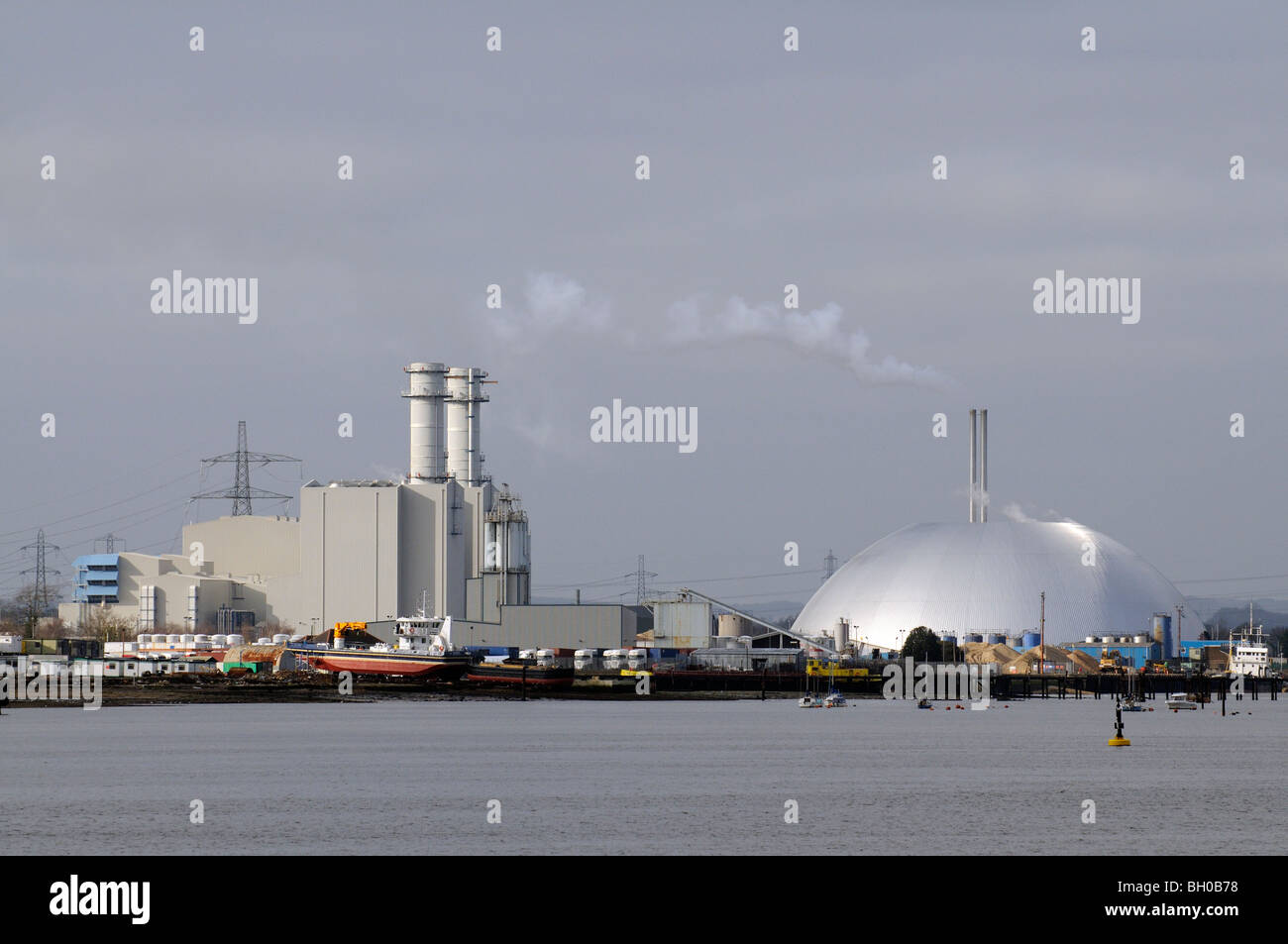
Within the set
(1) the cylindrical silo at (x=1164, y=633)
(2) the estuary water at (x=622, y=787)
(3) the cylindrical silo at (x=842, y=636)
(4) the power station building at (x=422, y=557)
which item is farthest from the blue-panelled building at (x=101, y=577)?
(1) the cylindrical silo at (x=1164, y=633)

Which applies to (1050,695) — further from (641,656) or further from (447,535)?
(447,535)

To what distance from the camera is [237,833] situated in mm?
39250

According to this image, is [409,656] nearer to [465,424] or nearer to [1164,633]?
[465,424]

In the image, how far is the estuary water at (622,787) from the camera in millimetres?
38750

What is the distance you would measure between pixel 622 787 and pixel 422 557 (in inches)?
3704

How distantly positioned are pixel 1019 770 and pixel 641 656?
82805mm

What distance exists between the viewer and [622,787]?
164 feet

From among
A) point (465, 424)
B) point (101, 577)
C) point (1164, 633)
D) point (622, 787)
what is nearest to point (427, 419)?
point (465, 424)

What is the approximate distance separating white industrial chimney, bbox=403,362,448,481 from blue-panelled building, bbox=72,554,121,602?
37.5 metres

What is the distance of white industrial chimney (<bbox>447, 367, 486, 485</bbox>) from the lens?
488 ft

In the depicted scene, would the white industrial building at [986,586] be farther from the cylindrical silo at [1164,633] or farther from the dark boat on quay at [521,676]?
the dark boat on quay at [521,676]

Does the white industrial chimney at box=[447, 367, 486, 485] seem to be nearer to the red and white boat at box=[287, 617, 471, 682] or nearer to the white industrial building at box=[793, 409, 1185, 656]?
the red and white boat at box=[287, 617, 471, 682]
